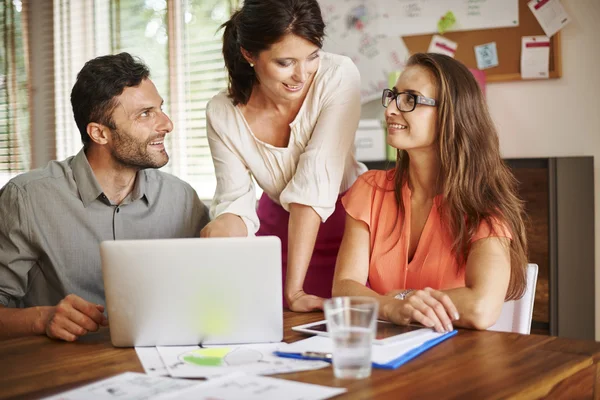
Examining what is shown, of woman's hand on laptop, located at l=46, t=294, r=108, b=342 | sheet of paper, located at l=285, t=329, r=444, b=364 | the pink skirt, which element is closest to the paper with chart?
the pink skirt

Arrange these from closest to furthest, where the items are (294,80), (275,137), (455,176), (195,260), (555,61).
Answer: (195,260) < (455,176) < (294,80) < (275,137) < (555,61)

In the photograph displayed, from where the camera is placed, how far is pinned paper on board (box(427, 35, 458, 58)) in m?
3.18

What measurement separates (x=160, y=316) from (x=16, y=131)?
4270 mm

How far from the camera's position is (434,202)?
1.81m

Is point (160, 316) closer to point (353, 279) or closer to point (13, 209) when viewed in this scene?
point (353, 279)

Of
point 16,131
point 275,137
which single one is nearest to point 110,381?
point 275,137

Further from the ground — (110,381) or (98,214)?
(98,214)

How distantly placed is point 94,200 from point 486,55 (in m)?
1.91

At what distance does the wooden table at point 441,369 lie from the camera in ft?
3.28

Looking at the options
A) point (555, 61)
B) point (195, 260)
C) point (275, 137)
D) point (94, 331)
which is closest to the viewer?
point (195, 260)

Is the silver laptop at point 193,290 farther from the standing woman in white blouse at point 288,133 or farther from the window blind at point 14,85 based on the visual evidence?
the window blind at point 14,85

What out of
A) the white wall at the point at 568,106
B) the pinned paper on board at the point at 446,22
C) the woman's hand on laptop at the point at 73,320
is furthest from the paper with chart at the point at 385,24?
the woman's hand on laptop at the point at 73,320

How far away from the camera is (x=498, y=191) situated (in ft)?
5.86

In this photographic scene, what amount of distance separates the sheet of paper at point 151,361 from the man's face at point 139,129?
861 millimetres
